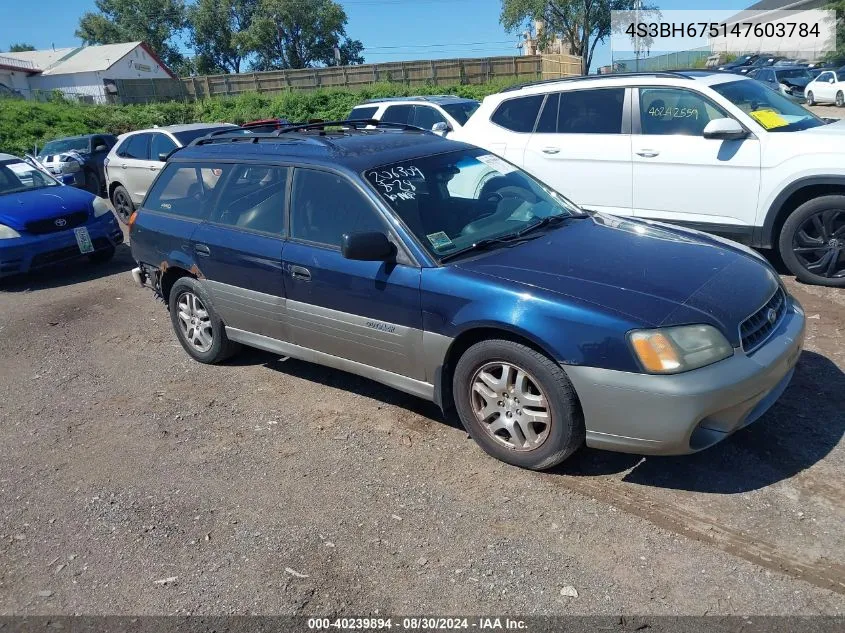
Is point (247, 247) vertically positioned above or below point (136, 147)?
below

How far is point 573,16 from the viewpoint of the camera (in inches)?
2068

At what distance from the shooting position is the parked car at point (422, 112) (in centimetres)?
1201

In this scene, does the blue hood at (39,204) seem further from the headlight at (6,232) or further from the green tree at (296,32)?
the green tree at (296,32)

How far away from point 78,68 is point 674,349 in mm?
60099

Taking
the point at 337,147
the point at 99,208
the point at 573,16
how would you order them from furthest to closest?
the point at 573,16
the point at 99,208
the point at 337,147

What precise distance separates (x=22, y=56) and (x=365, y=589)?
70.2 m

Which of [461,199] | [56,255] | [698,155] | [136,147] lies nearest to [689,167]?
[698,155]

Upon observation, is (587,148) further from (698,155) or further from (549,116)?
(698,155)

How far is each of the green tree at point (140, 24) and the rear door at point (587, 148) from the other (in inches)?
2870

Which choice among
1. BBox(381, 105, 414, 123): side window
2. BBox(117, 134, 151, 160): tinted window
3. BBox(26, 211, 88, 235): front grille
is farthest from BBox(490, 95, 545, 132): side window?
BBox(117, 134, 151, 160): tinted window

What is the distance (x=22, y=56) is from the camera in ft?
197

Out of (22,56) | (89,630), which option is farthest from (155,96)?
(89,630)

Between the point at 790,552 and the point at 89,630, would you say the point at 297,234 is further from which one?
the point at 790,552

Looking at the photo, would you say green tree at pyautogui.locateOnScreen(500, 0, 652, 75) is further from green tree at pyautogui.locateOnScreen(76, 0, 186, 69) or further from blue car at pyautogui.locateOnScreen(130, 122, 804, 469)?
blue car at pyautogui.locateOnScreen(130, 122, 804, 469)
